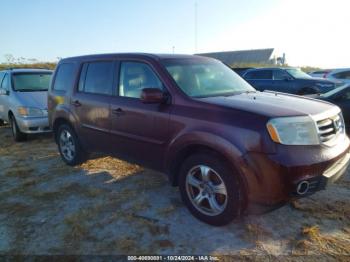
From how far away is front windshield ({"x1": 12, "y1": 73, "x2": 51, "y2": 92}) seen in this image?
8.51m

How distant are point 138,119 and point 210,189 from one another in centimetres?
128

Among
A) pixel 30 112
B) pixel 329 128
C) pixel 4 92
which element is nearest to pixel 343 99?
pixel 329 128

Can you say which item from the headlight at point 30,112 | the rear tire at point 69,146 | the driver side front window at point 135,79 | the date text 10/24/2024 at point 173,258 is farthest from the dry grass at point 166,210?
the headlight at point 30,112

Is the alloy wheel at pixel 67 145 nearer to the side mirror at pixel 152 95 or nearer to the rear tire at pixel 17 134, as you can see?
the side mirror at pixel 152 95

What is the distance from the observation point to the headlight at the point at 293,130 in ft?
10.3

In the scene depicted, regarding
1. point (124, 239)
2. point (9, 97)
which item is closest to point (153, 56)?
point (124, 239)

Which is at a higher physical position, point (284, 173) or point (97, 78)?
point (97, 78)

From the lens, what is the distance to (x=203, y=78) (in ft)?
14.4

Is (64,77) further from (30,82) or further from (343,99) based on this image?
(343,99)

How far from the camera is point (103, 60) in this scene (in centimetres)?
501

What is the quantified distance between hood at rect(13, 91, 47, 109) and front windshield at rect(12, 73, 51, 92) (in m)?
0.26

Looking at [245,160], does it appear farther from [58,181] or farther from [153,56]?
[58,181]

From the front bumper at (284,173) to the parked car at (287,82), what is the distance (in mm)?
10231

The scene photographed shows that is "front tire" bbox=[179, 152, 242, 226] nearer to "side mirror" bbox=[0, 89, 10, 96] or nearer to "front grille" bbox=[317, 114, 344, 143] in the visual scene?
"front grille" bbox=[317, 114, 344, 143]
